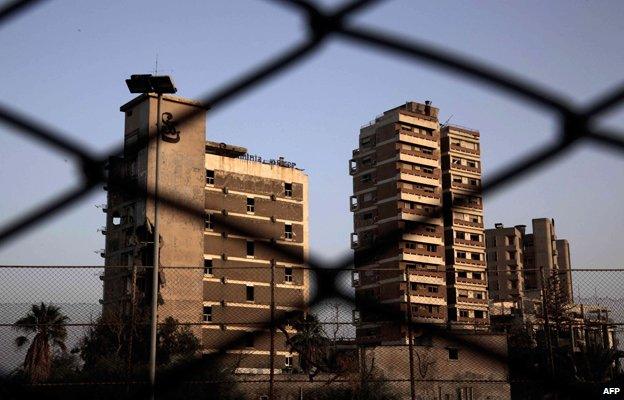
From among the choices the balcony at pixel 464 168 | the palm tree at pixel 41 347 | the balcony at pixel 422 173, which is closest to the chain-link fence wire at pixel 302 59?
the palm tree at pixel 41 347

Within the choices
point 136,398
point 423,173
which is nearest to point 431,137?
point 423,173

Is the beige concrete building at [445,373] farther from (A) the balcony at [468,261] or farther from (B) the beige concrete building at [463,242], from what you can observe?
(A) the balcony at [468,261]

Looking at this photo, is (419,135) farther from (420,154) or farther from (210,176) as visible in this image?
(210,176)

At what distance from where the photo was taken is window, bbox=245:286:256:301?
30.9m

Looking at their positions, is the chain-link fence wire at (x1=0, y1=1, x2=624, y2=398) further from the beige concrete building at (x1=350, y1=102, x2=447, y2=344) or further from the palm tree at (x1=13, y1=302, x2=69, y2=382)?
the beige concrete building at (x1=350, y1=102, x2=447, y2=344)

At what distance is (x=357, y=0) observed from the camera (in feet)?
2.42

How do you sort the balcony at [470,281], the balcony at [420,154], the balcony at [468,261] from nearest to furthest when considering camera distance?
the balcony at [420,154]
the balcony at [470,281]
the balcony at [468,261]

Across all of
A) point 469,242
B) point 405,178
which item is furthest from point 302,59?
point 469,242

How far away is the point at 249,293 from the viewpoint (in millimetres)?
32219

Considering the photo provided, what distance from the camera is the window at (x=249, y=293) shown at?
101ft

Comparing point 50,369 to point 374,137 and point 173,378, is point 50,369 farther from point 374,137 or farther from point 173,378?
point 374,137

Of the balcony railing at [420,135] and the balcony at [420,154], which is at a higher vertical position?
the balcony railing at [420,135]

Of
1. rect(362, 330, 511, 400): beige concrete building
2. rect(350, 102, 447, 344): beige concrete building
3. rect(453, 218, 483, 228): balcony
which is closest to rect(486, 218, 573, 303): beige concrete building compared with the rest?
rect(453, 218, 483, 228): balcony

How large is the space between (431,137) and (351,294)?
1469 inches
